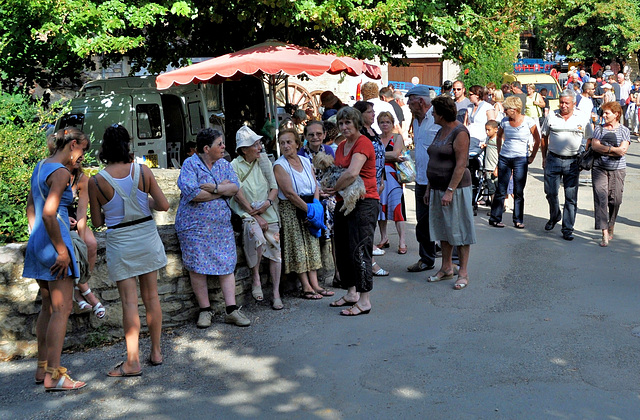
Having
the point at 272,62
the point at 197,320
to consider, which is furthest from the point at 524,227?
the point at 197,320

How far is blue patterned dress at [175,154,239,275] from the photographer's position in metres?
6.34

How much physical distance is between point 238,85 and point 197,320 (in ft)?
27.1

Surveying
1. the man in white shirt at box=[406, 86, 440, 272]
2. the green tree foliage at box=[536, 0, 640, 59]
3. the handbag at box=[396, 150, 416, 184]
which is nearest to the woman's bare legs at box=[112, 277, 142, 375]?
the man in white shirt at box=[406, 86, 440, 272]

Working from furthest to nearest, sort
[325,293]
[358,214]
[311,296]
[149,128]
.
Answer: [149,128], [325,293], [311,296], [358,214]

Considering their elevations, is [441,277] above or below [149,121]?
below

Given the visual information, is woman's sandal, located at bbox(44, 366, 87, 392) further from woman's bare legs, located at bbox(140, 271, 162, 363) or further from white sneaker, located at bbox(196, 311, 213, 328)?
white sneaker, located at bbox(196, 311, 213, 328)

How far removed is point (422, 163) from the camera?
850cm

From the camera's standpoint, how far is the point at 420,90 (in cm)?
834

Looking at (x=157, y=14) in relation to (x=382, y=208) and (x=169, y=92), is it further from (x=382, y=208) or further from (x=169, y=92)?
(x=382, y=208)

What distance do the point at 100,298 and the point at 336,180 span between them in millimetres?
2276

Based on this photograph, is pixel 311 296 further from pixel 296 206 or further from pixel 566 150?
pixel 566 150

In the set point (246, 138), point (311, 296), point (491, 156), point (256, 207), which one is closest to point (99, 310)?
point (256, 207)

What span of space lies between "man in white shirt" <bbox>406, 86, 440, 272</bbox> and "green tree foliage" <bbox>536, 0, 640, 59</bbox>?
3592 cm

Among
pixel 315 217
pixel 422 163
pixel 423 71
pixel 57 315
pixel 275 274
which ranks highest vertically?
pixel 423 71
